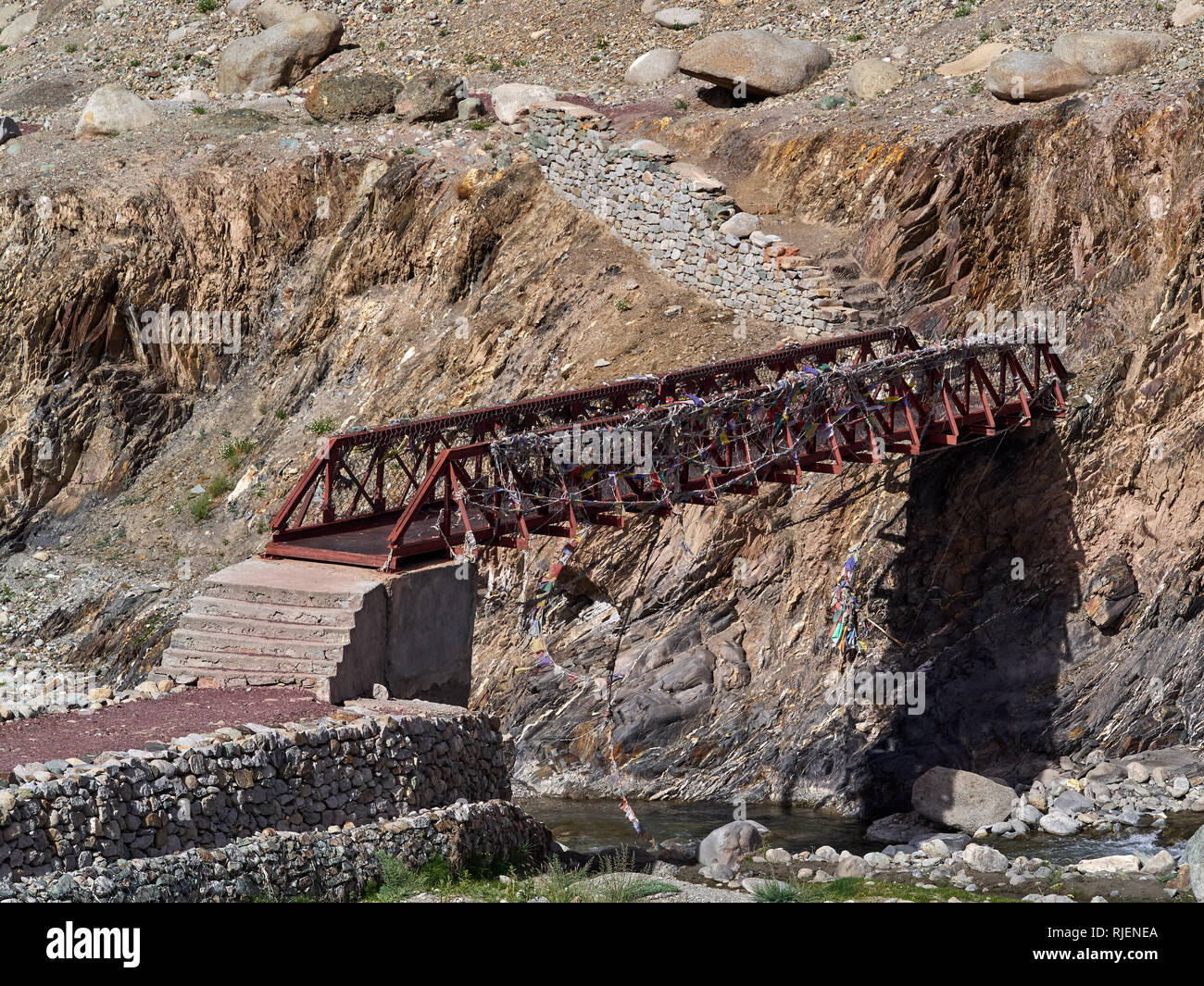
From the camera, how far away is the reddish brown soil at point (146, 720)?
11.9 meters

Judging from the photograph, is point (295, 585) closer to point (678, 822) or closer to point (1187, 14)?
point (678, 822)

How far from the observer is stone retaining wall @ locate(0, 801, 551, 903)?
1033 cm

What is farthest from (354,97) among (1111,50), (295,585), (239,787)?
(239,787)

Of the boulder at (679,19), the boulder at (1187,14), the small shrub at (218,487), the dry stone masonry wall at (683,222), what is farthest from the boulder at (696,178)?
the small shrub at (218,487)

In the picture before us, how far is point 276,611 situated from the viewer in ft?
49.0

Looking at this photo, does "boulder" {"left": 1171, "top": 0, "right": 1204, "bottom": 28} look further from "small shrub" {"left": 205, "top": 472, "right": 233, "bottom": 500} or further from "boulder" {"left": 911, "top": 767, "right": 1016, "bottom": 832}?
"small shrub" {"left": 205, "top": 472, "right": 233, "bottom": 500}

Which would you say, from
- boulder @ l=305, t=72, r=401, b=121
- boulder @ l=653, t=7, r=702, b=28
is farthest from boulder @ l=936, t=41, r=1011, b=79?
boulder @ l=305, t=72, r=401, b=121

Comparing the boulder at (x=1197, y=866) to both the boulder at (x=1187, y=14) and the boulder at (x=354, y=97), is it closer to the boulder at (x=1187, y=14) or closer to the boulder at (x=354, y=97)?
the boulder at (x=1187, y=14)

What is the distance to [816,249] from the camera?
87.5 ft

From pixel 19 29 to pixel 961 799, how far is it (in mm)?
32857

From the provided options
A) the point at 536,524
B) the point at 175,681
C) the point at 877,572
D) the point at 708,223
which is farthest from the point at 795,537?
the point at 175,681

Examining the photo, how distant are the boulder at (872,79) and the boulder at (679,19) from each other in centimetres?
634

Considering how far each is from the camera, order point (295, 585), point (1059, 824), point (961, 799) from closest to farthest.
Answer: point (295, 585), point (1059, 824), point (961, 799)

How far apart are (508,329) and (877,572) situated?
27.2ft
